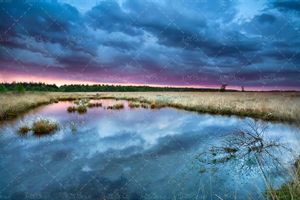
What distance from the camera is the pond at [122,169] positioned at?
5.00m

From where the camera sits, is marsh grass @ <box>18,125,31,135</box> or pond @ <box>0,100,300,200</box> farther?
marsh grass @ <box>18,125,31,135</box>

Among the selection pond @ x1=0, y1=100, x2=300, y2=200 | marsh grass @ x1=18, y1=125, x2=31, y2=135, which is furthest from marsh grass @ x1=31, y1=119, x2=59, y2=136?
pond @ x1=0, y1=100, x2=300, y2=200

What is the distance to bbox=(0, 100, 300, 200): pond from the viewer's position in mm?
5000

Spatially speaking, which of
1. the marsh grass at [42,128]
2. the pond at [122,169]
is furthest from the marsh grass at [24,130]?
the pond at [122,169]

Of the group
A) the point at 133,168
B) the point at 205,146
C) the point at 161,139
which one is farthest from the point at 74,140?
the point at 205,146

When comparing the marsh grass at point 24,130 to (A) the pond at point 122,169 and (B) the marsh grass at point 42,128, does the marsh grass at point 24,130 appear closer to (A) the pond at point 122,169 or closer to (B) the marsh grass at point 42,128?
(B) the marsh grass at point 42,128

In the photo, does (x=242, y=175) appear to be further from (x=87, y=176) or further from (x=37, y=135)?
(x=37, y=135)

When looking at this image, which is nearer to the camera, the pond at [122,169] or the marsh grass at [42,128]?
the pond at [122,169]

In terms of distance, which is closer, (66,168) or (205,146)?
(66,168)

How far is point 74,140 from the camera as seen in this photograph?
31.8 ft

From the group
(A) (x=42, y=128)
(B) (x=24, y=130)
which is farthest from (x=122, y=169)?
(B) (x=24, y=130)

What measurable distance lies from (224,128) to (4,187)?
29.7ft

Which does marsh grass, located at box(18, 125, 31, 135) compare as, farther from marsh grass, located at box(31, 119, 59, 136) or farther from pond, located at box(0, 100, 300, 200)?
pond, located at box(0, 100, 300, 200)

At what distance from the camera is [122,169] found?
6.39 meters
